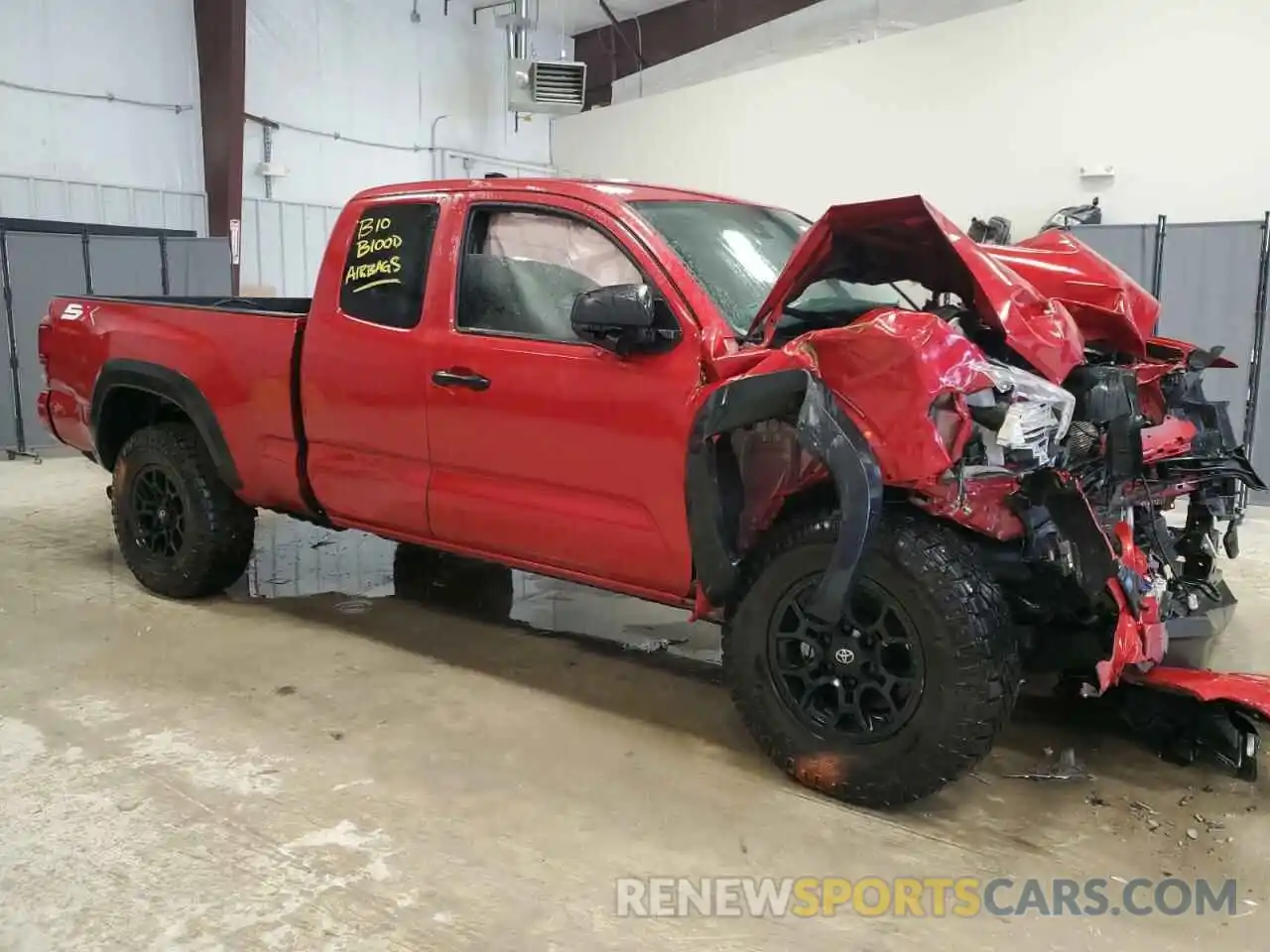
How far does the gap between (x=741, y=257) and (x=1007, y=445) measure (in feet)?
4.14

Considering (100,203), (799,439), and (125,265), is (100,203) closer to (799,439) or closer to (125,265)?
(125,265)

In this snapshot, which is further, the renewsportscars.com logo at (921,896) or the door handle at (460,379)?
the door handle at (460,379)

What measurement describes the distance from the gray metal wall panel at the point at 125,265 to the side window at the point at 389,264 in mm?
6476

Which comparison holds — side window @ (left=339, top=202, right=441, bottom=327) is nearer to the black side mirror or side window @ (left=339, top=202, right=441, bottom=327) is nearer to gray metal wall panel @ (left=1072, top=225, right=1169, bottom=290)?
the black side mirror

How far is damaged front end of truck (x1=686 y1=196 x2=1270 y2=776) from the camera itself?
97.0 inches

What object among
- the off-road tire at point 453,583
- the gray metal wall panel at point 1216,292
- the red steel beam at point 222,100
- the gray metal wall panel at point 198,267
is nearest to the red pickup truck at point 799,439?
the off-road tire at point 453,583

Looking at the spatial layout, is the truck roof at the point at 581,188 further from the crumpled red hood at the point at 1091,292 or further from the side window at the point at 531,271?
the crumpled red hood at the point at 1091,292

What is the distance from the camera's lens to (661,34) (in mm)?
12430

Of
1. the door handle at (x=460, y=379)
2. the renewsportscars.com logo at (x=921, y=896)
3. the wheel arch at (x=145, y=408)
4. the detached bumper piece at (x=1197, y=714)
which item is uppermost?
the door handle at (x=460, y=379)

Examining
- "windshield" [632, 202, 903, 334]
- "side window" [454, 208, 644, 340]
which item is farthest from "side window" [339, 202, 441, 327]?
"windshield" [632, 202, 903, 334]

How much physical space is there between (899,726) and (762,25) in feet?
33.4

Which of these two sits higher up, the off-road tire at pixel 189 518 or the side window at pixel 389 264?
the side window at pixel 389 264

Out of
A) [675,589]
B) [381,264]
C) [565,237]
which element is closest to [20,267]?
[381,264]

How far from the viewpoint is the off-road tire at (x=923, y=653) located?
8.18 feet
